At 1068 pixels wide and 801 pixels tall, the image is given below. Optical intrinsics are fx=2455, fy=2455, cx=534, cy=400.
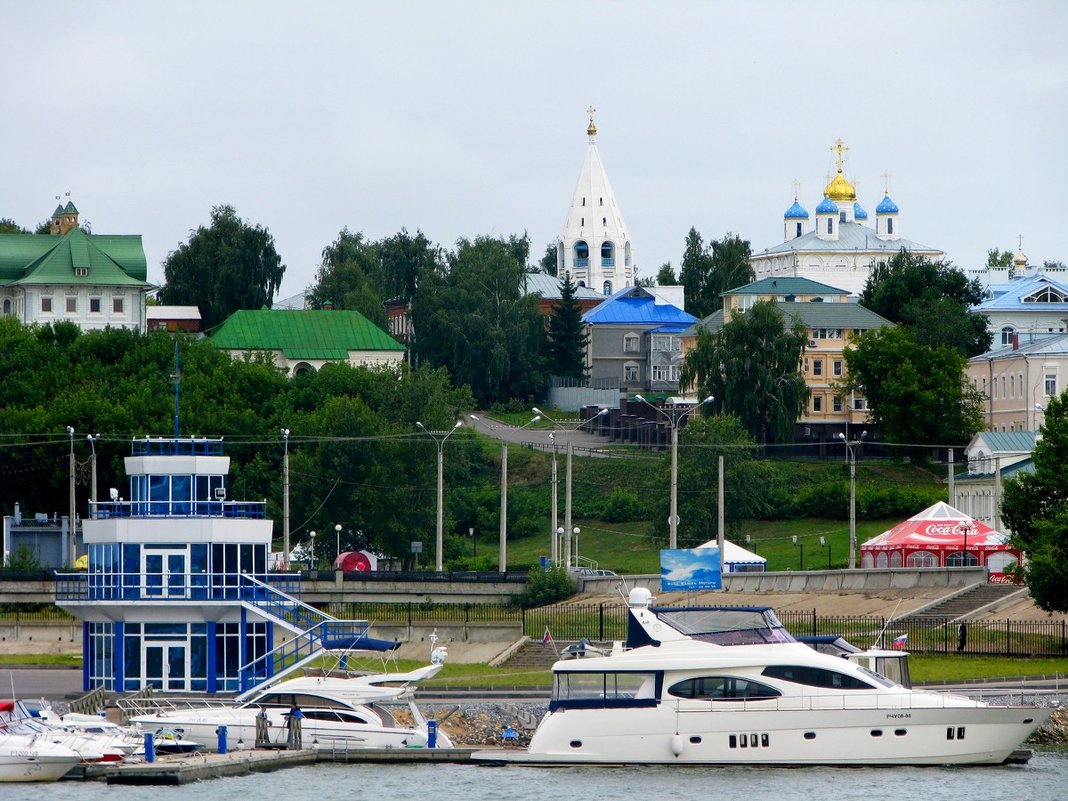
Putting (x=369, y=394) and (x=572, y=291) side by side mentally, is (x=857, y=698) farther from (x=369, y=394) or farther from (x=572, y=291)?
(x=572, y=291)

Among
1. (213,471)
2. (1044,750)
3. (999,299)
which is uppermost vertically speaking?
(999,299)

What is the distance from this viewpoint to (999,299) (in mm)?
164000

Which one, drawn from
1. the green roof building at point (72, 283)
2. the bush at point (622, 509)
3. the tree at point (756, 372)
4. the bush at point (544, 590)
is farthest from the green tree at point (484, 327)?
the bush at point (544, 590)

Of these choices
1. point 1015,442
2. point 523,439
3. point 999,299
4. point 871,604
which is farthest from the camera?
point 999,299

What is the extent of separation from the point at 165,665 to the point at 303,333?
336 ft

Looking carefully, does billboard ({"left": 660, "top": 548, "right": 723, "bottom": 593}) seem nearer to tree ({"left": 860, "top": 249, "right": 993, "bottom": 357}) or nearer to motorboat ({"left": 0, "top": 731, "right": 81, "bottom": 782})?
motorboat ({"left": 0, "top": 731, "right": 81, "bottom": 782})

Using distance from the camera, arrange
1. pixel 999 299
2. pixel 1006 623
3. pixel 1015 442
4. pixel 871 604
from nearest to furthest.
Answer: pixel 1006 623, pixel 871 604, pixel 1015 442, pixel 999 299

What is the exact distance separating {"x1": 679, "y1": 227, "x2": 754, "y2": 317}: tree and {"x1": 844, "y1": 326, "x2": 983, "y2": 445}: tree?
163 ft

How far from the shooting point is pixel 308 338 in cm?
16238

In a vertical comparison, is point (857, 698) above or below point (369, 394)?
below

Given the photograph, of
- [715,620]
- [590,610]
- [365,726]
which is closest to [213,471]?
[365,726]

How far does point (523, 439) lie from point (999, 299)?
35.4 meters

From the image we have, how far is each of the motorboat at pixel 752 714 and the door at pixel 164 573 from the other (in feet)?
36.2

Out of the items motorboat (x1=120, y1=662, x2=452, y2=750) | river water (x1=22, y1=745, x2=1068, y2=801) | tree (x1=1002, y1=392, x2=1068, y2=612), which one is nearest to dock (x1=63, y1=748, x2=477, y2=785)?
river water (x1=22, y1=745, x2=1068, y2=801)
